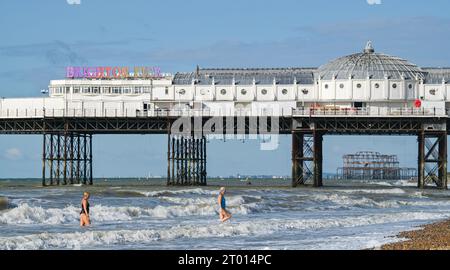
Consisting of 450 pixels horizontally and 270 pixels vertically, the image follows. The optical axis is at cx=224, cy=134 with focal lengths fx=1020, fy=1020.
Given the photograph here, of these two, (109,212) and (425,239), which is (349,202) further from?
(425,239)

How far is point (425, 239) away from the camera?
3266 centimetres

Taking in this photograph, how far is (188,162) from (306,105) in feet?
38.3

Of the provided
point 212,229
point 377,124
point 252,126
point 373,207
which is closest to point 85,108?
point 252,126

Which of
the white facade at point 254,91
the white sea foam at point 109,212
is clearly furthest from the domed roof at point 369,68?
the white sea foam at point 109,212

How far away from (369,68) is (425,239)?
2308 inches

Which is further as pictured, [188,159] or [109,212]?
[188,159]

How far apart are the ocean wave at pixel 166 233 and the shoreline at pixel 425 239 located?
4.98 metres

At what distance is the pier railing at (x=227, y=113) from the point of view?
83312 millimetres

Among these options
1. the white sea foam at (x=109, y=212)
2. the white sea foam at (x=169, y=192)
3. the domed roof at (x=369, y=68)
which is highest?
the domed roof at (x=369, y=68)

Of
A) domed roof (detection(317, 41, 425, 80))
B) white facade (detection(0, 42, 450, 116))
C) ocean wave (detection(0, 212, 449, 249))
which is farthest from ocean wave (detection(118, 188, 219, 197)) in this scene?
ocean wave (detection(0, 212, 449, 249))

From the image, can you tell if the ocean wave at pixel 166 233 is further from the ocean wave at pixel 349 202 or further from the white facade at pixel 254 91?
the white facade at pixel 254 91

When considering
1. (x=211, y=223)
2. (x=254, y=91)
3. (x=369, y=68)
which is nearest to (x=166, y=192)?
(x=254, y=91)

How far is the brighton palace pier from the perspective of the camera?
8488cm
